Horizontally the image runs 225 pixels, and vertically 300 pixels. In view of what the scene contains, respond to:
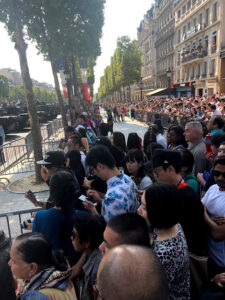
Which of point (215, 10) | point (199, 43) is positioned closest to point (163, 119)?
point (215, 10)

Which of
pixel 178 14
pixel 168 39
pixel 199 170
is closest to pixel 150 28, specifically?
pixel 168 39

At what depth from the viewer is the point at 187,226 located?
1974 millimetres

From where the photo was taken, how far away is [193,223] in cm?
198

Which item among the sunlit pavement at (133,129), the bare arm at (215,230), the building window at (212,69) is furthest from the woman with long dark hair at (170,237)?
the building window at (212,69)

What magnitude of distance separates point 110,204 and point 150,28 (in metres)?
72.3

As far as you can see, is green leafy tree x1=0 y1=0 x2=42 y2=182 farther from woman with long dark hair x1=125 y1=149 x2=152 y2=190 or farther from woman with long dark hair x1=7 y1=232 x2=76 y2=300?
woman with long dark hair x1=7 y1=232 x2=76 y2=300

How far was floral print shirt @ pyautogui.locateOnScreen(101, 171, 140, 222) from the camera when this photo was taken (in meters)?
2.18

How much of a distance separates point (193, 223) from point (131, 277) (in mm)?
1182

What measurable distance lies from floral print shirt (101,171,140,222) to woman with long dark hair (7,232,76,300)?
589 millimetres

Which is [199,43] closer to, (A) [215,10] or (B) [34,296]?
(A) [215,10]

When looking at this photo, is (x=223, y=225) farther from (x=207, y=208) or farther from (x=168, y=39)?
(x=168, y=39)

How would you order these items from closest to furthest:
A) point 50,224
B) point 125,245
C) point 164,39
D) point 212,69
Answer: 1. point 125,245
2. point 50,224
3. point 212,69
4. point 164,39

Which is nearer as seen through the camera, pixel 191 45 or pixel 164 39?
pixel 191 45

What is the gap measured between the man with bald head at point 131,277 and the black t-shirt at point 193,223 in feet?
3.28
